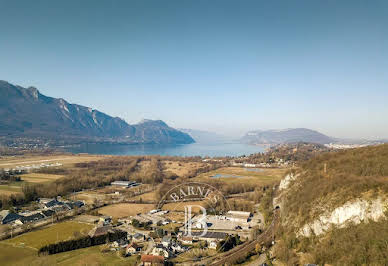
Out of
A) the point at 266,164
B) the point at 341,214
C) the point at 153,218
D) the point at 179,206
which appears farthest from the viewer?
the point at 266,164

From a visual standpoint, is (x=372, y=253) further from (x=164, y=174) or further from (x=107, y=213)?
(x=164, y=174)

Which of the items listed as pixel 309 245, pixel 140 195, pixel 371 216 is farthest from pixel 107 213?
pixel 371 216

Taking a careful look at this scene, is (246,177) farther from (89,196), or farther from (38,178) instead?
(38,178)

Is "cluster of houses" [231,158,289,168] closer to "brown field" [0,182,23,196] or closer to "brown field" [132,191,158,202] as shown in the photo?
"brown field" [132,191,158,202]

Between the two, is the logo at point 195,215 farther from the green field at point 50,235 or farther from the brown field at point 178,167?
the brown field at point 178,167

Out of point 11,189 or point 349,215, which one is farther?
point 11,189

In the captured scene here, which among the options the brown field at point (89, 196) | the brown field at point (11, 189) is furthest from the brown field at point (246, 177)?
the brown field at point (11, 189)

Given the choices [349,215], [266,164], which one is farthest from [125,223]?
[266,164]
